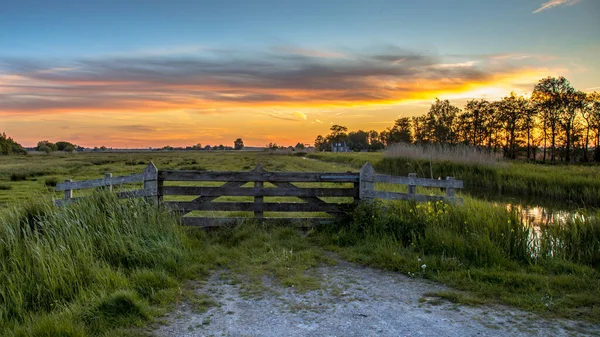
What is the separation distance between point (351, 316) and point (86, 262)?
4.22 meters

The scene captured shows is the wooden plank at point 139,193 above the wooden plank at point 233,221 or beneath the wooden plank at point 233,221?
above

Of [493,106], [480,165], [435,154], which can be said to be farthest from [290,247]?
[493,106]

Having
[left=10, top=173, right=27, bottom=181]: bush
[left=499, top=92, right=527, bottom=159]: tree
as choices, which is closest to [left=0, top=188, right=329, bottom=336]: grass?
[left=10, top=173, right=27, bottom=181]: bush

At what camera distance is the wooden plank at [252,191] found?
968cm

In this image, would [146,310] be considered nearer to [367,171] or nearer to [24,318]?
[24,318]

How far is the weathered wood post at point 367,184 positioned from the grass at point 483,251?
1.78 ft

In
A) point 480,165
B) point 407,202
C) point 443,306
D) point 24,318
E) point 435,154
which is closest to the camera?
point 24,318

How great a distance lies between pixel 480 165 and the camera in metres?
26.0

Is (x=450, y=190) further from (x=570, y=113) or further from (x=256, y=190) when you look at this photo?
(x=570, y=113)

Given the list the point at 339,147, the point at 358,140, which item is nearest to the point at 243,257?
the point at 339,147

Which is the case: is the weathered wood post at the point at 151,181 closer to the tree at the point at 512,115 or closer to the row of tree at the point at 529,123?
the row of tree at the point at 529,123

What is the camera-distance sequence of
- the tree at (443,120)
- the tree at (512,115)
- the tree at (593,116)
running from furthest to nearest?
the tree at (443,120) < the tree at (512,115) < the tree at (593,116)

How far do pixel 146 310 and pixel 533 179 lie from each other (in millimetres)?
22834

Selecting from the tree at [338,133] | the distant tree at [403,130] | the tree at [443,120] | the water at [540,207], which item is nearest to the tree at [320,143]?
the tree at [338,133]
